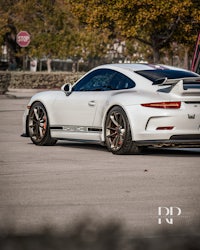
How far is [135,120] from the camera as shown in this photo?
47.8 feet

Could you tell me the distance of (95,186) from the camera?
430 inches

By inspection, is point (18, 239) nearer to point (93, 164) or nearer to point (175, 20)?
point (93, 164)

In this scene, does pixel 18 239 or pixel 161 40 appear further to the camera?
pixel 161 40

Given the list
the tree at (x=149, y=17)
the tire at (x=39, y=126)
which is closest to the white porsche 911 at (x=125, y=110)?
the tire at (x=39, y=126)

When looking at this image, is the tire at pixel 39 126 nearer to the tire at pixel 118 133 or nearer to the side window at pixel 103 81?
the side window at pixel 103 81

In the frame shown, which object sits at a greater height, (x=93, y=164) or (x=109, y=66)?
(x=109, y=66)

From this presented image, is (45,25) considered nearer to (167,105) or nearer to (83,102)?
(83,102)

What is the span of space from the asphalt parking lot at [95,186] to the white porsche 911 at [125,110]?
0.26 metres

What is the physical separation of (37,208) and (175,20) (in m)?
44.5

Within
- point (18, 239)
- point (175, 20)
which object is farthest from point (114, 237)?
point (175, 20)

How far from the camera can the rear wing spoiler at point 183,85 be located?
47.3ft

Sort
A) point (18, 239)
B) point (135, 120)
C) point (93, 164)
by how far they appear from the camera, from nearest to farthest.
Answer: point (18, 239) < point (93, 164) < point (135, 120)

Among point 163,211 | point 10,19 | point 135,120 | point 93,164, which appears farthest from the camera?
point 10,19

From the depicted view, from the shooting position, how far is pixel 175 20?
5306 centimetres
